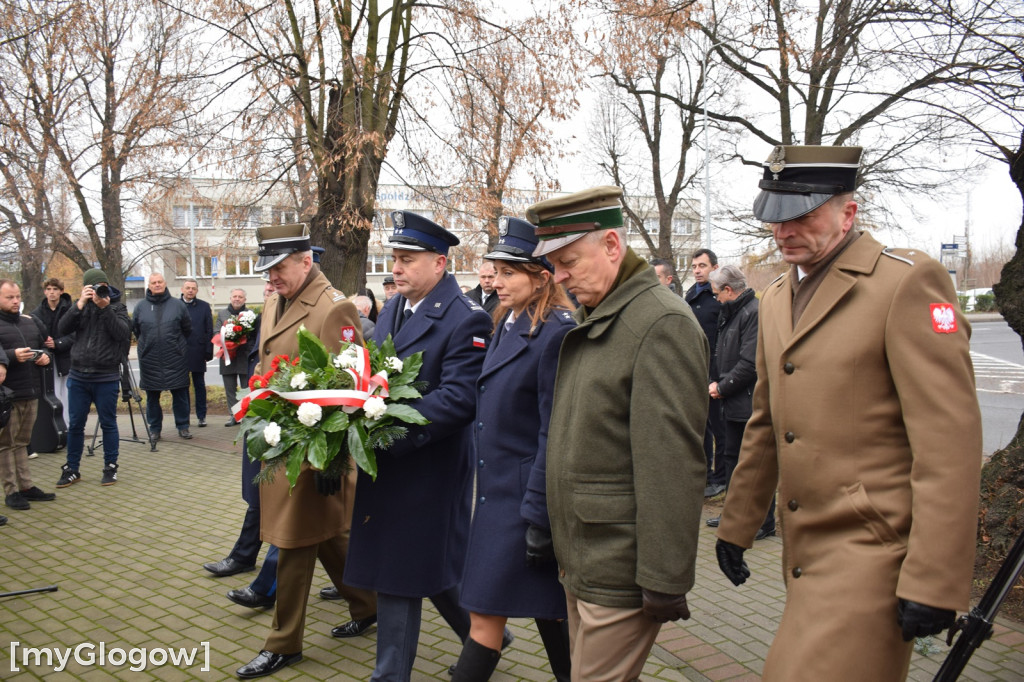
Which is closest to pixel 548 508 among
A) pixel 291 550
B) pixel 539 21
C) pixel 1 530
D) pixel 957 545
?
pixel 957 545

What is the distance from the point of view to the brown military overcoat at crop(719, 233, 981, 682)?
229cm

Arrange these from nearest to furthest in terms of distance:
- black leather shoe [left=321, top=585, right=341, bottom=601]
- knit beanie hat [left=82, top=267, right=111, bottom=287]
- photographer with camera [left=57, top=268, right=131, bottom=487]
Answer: black leather shoe [left=321, top=585, right=341, bottom=601] < photographer with camera [left=57, top=268, right=131, bottom=487] < knit beanie hat [left=82, top=267, right=111, bottom=287]

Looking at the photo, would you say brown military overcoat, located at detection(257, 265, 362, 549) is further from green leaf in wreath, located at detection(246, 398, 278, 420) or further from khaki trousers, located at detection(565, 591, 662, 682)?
khaki trousers, located at detection(565, 591, 662, 682)

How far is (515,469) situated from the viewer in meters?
3.46

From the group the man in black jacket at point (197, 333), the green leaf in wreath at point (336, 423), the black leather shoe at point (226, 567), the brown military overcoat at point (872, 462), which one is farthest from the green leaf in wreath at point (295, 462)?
the man in black jacket at point (197, 333)

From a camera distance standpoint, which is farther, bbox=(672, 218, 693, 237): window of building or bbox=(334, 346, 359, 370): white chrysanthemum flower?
bbox=(672, 218, 693, 237): window of building

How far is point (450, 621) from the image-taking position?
424cm

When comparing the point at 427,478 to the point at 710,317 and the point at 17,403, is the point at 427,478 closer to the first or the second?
the point at 710,317

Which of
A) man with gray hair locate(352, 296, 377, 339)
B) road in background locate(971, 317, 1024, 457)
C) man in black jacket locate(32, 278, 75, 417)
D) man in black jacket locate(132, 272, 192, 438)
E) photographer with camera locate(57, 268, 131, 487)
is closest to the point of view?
man with gray hair locate(352, 296, 377, 339)

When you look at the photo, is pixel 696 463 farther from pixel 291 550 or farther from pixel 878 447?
pixel 291 550

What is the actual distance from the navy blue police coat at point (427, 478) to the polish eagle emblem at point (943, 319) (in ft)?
6.77

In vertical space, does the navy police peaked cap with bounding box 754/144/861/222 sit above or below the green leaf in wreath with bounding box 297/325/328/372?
above

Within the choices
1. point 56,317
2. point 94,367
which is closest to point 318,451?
point 94,367

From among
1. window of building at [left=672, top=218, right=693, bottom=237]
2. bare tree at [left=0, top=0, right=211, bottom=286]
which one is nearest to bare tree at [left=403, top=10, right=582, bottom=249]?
bare tree at [left=0, top=0, right=211, bottom=286]
